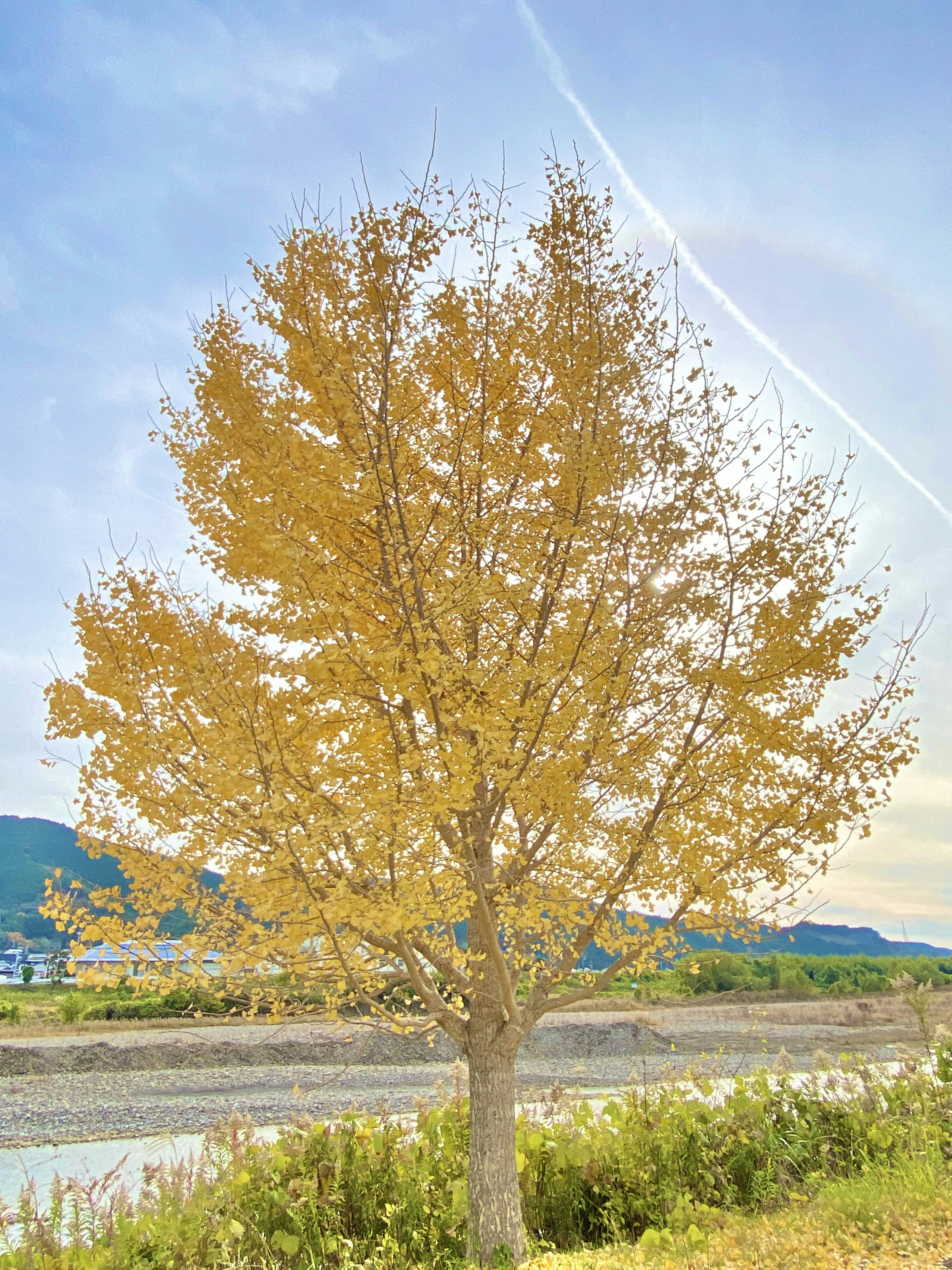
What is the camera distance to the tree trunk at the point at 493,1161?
13.1 feet

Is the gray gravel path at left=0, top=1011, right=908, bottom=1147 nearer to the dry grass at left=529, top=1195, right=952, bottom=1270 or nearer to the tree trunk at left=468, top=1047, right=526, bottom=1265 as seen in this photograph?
the tree trunk at left=468, top=1047, right=526, bottom=1265

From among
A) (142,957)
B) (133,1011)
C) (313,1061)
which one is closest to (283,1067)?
(313,1061)

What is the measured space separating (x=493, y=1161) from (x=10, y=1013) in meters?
27.4

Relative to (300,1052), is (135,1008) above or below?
above

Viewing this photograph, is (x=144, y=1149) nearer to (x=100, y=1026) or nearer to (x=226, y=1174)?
(x=226, y=1174)

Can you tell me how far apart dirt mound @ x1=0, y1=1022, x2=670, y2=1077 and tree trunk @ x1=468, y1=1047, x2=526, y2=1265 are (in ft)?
44.4

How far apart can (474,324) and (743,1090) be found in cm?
640

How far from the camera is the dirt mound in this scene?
17484mm

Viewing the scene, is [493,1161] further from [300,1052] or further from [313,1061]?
[300,1052]

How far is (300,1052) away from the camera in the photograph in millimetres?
20000

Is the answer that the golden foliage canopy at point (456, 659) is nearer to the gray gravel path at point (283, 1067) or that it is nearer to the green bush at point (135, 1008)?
the gray gravel path at point (283, 1067)

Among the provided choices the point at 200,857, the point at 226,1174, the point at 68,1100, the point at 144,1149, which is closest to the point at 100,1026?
the point at 68,1100

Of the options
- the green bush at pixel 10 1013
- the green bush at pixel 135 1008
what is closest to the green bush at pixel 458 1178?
the green bush at pixel 135 1008

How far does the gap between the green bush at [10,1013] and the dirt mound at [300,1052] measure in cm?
681
